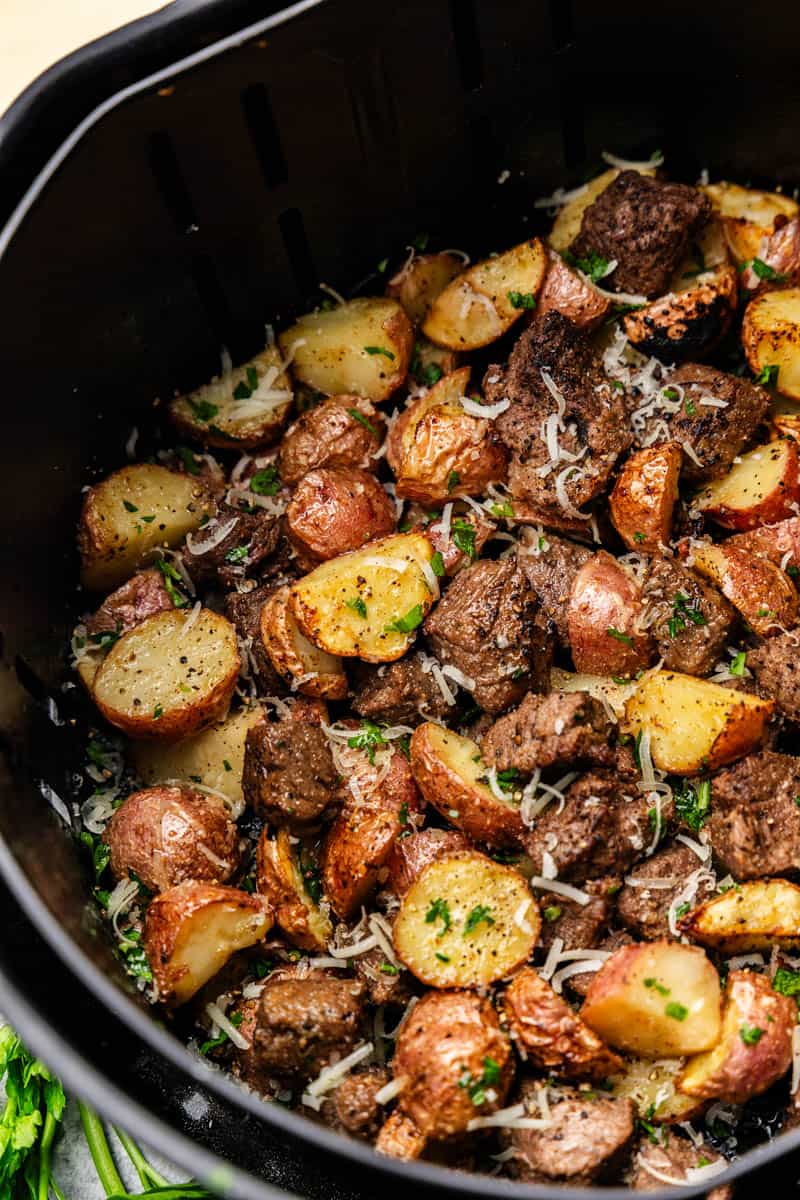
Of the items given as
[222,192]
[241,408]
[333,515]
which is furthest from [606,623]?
[222,192]

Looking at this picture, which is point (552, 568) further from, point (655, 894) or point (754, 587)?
point (655, 894)

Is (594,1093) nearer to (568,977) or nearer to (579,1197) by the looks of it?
(568,977)

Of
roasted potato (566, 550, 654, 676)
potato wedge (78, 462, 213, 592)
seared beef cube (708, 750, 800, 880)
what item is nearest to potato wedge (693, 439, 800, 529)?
roasted potato (566, 550, 654, 676)

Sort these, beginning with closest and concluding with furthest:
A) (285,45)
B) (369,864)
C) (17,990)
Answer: (17,990) < (369,864) < (285,45)

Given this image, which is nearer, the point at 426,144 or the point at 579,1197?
the point at 579,1197

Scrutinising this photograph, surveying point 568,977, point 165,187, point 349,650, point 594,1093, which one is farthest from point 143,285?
point 594,1093
